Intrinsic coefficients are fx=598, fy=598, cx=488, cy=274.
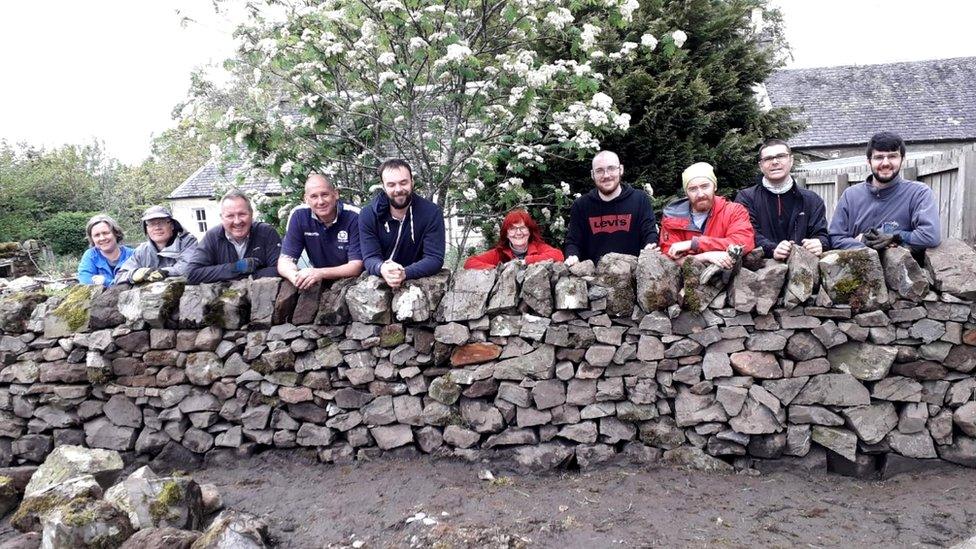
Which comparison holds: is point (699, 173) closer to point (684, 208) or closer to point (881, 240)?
point (684, 208)

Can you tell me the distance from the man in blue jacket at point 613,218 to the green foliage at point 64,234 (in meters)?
26.4

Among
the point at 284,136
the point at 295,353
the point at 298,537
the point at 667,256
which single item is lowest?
the point at 298,537

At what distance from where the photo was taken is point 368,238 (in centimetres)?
475

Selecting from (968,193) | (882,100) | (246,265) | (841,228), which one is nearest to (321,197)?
(246,265)

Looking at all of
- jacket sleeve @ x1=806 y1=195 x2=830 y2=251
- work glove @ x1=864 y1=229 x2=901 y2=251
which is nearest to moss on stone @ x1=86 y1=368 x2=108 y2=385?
jacket sleeve @ x1=806 y1=195 x2=830 y2=251

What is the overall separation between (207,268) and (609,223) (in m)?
3.43

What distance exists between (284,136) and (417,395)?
9.23 ft

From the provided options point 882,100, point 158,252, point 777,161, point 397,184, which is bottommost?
point 158,252

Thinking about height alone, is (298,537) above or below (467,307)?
below

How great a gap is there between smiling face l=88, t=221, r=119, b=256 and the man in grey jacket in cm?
37

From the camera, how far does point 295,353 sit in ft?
16.1

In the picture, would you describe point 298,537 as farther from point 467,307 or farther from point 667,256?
point 667,256

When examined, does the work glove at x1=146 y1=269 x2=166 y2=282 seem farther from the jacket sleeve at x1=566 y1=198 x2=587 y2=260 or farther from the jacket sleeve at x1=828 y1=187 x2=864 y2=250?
the jacket sleeve at x1=828 y1=187 x2=864 y2=250

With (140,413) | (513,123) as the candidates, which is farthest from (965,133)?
(140,413)
